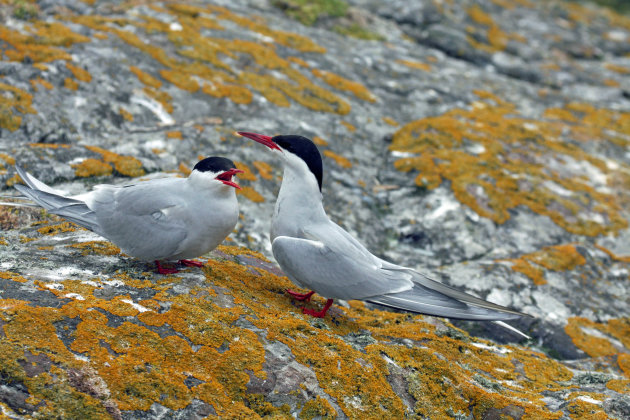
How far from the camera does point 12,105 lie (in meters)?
5.77

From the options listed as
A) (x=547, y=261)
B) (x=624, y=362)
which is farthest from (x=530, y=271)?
(x=624, y=362)

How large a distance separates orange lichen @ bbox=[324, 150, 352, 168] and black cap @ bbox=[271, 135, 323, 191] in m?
2.45

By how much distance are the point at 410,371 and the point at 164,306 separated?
166 centimetres

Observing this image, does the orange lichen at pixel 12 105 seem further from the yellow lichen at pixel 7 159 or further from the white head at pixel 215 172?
the white head at pixel 215 172

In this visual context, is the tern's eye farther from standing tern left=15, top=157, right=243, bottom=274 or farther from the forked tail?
the forked tail

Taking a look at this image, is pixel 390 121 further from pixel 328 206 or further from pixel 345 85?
pixel 328 206

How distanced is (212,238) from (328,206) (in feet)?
7.99

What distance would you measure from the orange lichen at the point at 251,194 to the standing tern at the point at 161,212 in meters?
1.63

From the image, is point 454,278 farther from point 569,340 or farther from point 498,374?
point 498,374

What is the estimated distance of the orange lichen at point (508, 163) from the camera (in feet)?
22.2

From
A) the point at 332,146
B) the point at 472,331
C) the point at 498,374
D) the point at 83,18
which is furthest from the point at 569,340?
the point at 83,18

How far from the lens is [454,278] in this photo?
558 cm

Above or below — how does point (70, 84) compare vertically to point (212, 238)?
above

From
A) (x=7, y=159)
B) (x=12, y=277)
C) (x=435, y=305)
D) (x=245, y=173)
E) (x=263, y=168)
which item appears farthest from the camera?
(x=263, y=168)
